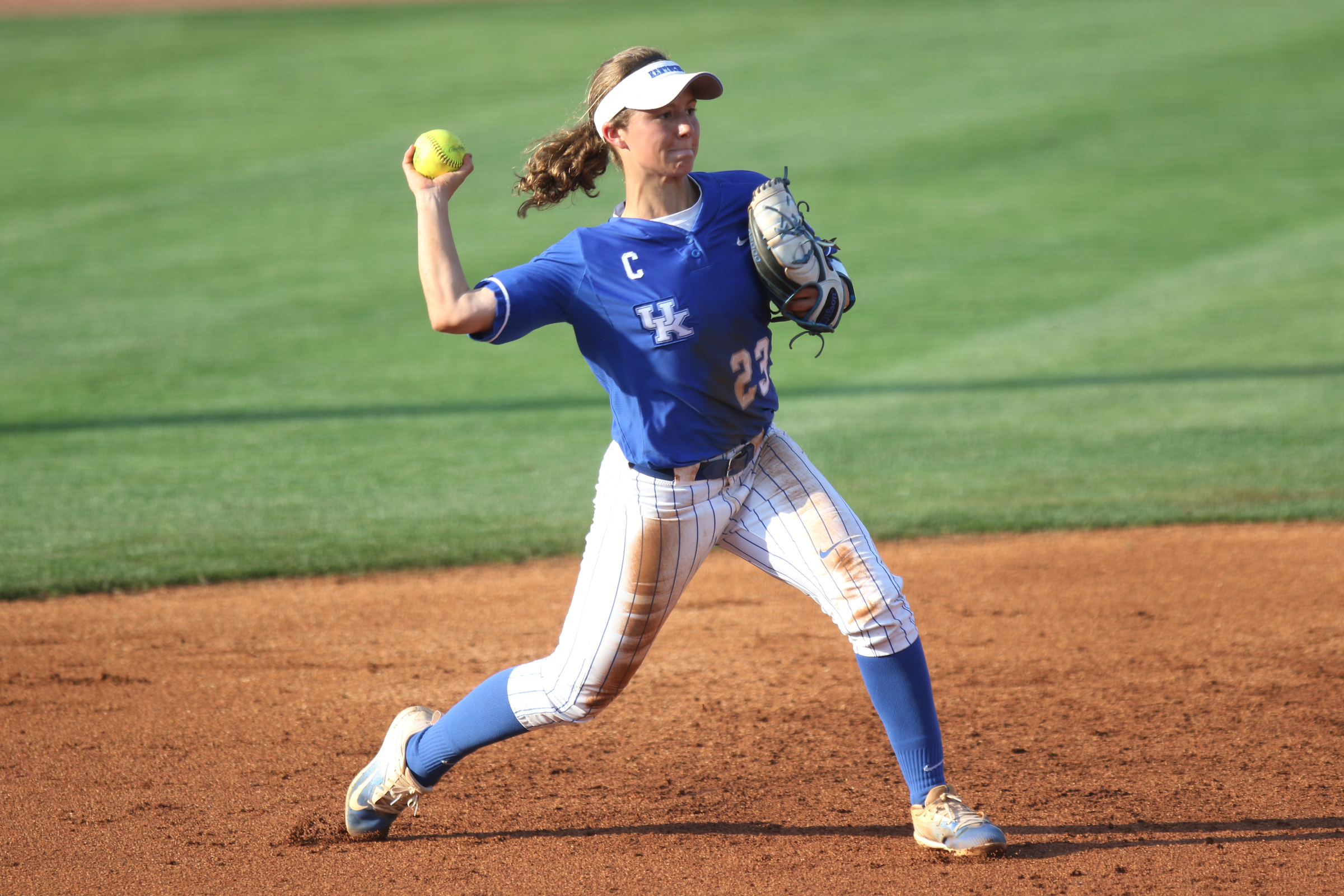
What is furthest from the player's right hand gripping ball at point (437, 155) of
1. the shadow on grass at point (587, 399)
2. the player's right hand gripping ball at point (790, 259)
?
the shadow on grass at point (587, 399)

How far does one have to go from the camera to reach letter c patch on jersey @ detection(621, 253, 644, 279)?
3.08m

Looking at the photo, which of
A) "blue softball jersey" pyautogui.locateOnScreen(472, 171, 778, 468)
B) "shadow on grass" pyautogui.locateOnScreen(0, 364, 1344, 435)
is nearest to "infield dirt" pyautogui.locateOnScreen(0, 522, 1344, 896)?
"blue softball jersey" pyautogui.locateOnScreen(472, 171, 778, 468)

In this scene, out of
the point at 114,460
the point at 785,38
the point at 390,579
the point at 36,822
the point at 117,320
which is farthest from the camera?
the point at 785,38

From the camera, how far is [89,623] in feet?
17.7

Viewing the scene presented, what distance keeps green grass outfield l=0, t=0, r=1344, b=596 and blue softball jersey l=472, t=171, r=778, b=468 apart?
10.6 feet

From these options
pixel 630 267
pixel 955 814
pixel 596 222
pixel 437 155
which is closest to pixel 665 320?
pixel 630 267

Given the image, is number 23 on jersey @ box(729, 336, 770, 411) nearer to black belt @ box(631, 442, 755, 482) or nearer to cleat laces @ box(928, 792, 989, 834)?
black belt @ box(631, 442, 755, 482)

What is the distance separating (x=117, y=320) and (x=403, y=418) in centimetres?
360

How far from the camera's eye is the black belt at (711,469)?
320cm

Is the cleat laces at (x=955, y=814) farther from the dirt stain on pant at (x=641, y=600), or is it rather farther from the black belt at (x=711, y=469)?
the black belt at (x=711, y=469)

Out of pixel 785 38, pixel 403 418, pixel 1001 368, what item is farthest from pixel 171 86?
pixel 1001 368

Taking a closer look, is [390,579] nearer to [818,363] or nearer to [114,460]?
[114,460]

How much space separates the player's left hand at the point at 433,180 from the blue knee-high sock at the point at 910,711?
148cm

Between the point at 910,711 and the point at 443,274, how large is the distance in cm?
153
